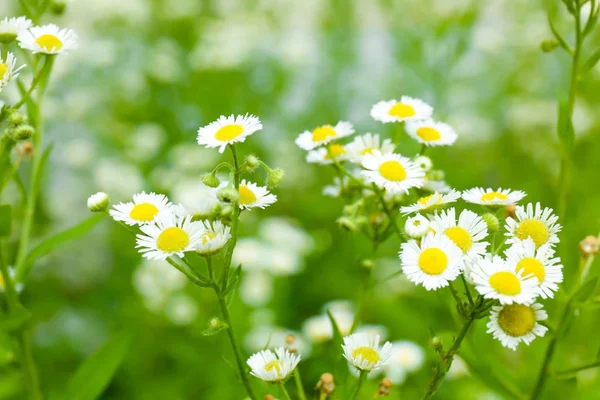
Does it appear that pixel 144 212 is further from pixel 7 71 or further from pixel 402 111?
pixel 402 111

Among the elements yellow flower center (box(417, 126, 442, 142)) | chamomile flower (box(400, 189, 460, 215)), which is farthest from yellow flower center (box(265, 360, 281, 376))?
yellow flower center (box(417, 126, 442, 142))

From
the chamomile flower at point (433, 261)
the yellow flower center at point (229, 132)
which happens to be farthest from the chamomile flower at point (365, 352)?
the yellow flower center at point (229, 132)

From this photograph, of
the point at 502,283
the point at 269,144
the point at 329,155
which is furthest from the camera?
the point at 269,144

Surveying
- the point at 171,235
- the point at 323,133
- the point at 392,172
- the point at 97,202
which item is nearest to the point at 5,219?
the point at 97,202

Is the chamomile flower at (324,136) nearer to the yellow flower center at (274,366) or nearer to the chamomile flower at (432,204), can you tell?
the chamomile flower at (432,204)

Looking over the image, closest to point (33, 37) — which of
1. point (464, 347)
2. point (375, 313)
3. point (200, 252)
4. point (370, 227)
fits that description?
point (200, 252)

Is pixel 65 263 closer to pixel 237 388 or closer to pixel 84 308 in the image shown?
pixel 84 308

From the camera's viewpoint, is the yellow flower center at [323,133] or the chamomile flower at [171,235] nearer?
the chamomile flower at [171,235]

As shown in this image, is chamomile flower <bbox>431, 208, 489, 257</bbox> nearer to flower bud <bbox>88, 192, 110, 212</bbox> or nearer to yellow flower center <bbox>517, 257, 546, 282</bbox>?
yellow flower center <bbox>517, 257, 546, 282</bbox>
